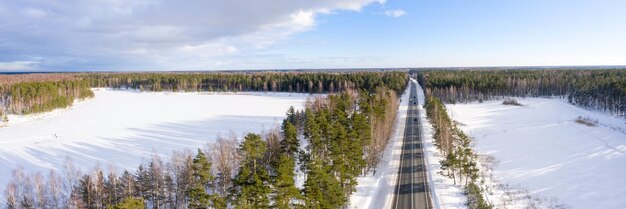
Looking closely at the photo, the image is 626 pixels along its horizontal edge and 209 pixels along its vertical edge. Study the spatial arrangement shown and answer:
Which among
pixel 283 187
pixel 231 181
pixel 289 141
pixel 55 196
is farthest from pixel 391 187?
pixel 55 196

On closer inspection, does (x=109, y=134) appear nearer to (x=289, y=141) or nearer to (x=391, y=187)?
(x=289, y=141)

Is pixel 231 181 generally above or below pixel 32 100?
below

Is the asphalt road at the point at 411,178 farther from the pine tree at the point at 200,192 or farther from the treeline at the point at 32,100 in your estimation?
the treeline at the point at 32,100

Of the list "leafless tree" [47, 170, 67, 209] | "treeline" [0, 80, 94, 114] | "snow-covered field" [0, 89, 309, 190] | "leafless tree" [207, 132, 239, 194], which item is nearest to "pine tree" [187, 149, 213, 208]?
"leafless tree" [207, 132, 239, 194]

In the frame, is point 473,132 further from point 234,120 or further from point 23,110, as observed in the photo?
point 23,110

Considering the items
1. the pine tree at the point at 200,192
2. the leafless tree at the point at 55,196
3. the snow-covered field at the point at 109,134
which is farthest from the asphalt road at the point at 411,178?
the leafless tree at the point at 55,196

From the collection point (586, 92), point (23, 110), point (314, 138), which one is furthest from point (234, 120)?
point (586, 92)

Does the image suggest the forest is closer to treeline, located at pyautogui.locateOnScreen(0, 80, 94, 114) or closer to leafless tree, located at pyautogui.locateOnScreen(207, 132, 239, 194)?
leafless tree, located at pyautogui.locateOnScreen(207, 132, 239, 194)
